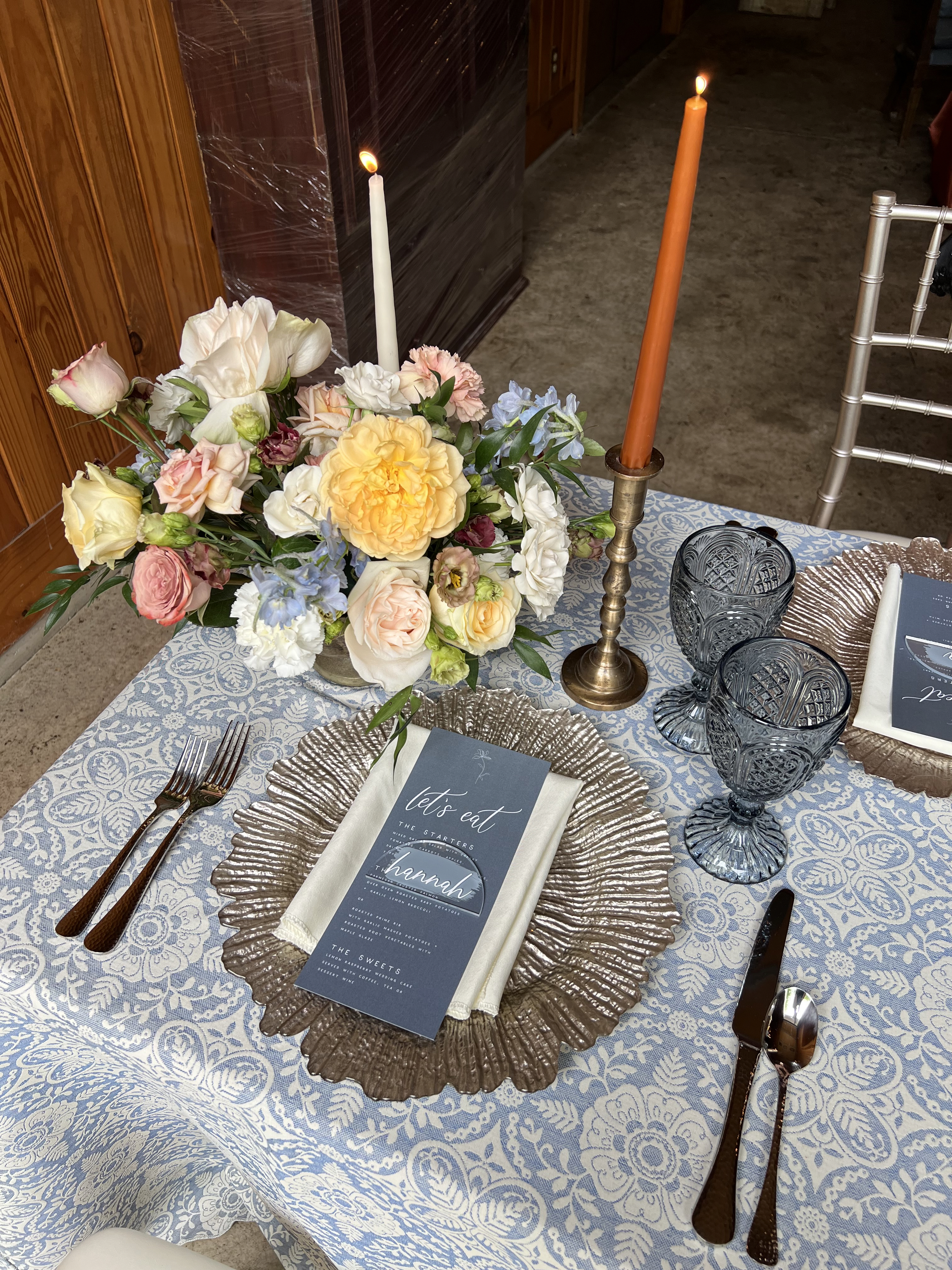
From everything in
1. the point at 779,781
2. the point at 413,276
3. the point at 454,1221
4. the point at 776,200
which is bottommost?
the point at 776,200

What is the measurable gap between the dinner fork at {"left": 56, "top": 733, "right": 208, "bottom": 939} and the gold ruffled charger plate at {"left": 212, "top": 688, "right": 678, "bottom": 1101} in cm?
6

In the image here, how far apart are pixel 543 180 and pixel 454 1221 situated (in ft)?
11.5

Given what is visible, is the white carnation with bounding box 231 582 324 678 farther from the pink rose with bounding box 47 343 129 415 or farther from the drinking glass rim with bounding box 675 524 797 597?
the drinking glass rim with bounding box 675 524 797 597

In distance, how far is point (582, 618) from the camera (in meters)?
0.96

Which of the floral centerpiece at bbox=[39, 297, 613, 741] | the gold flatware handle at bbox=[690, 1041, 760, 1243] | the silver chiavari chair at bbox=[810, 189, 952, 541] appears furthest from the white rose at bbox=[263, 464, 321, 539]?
the silver chiavari chair at bbox=[810, 189, 952, 541]

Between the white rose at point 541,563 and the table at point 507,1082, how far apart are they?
8.1 inches

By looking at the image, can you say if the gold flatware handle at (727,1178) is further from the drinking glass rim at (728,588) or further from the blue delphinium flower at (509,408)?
the blue delphinium flower at (509,408)

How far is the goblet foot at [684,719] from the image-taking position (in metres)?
0.83

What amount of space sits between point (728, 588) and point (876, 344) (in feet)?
2.01

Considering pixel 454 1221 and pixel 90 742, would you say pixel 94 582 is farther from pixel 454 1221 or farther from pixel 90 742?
pixel 454 1221

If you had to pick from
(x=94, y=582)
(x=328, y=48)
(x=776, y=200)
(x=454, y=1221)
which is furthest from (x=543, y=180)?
(x=454, y=1221)

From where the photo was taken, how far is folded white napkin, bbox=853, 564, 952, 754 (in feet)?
2.68

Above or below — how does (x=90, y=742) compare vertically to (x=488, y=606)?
below

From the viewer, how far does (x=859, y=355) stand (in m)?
1.22
